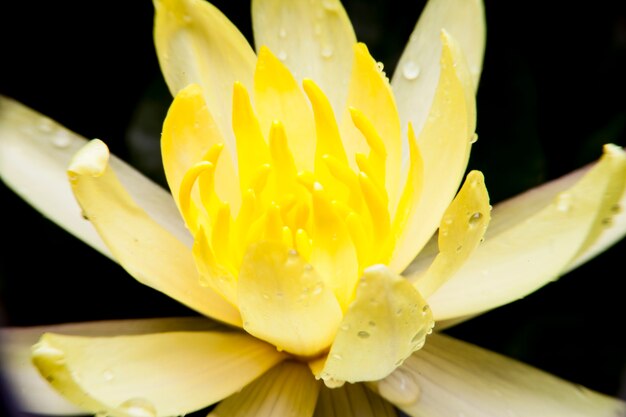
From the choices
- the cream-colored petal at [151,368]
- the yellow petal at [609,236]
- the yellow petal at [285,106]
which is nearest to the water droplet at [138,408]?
the cream-colored petal at [151,368]

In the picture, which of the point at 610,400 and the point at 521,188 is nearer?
the point at 610,400

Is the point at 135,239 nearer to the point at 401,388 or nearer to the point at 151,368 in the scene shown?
the point at 151,368

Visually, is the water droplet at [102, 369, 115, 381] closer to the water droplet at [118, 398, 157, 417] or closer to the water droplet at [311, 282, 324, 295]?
the water droplet at [118, 398, 157, 417]

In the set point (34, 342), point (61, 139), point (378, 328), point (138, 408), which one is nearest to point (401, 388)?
point (378, 328)

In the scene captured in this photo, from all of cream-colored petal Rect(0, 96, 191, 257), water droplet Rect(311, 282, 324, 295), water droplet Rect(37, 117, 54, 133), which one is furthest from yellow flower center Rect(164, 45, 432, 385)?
water droplet Rect(37, 117, 54, 133)

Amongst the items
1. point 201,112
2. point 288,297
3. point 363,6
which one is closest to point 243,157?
point 201,112

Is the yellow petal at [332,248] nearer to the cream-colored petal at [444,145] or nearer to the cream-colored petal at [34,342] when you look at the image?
the cream-colored petal at [444,145]

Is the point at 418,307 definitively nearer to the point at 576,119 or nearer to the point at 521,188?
the point at 521,188

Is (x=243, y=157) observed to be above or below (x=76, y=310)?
above
